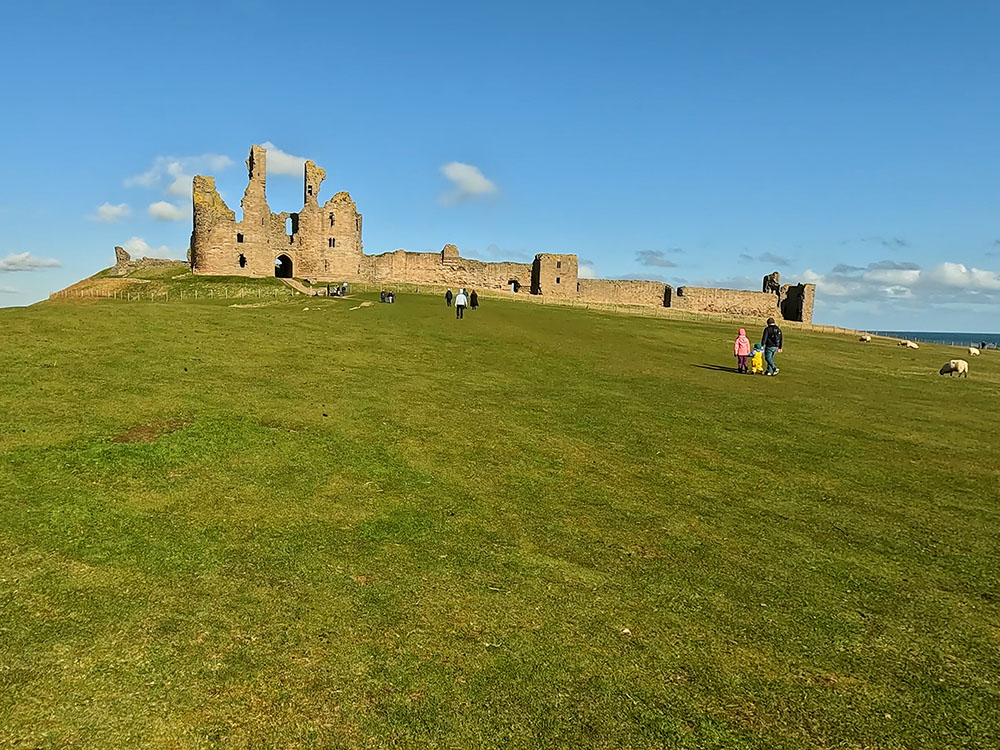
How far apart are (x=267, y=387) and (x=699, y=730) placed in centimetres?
1237

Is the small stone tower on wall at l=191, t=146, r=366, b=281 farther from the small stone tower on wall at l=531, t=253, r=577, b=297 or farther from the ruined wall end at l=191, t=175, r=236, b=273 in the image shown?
the small stone tower on wall at l=531, t=253, r=577, b=297

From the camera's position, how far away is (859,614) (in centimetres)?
648

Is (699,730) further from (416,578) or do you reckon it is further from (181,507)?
(181,507)

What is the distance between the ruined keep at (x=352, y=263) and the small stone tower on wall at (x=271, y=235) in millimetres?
94

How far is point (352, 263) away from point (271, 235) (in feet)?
29.7

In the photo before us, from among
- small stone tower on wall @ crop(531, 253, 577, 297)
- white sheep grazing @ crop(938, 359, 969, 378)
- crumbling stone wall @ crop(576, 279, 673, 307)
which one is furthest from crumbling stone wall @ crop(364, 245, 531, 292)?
white sheep grazing @ crop(938, 359, 969, 378)

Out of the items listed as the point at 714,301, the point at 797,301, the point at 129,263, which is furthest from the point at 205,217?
the point at 797,301

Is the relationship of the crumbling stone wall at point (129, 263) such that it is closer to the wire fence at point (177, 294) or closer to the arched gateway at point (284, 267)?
the arched gateway at point (284, 267)

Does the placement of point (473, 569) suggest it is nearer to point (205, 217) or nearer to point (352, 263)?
point (205, 217)

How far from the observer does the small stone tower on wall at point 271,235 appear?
5956cm

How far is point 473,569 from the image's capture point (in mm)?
7188

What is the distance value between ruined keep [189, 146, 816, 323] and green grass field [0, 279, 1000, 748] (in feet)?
159

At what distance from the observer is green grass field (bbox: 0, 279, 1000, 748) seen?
16.1 ft

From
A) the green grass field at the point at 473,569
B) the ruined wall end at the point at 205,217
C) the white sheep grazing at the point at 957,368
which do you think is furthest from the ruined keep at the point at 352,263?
the green grass field at the point at 473,569
